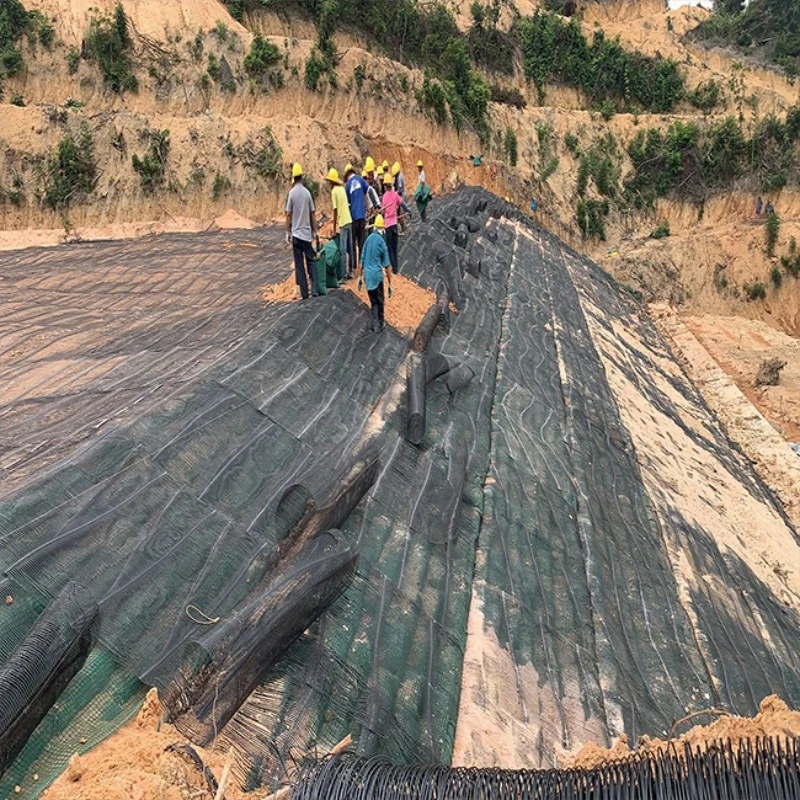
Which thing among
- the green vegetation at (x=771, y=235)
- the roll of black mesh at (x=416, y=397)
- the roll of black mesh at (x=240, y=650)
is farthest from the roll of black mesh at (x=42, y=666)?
the green vegetation at (x=771, y=235)

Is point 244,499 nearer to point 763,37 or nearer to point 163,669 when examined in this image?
point 163,669

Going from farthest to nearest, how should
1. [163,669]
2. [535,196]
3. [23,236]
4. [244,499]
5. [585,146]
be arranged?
[585,146], [535,196], [23,236], [244,499], [163,669]

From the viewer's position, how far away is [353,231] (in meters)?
8.67

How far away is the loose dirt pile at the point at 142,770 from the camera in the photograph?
95.0 inches

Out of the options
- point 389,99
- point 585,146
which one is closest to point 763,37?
point 585,146

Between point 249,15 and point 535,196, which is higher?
point 249,15

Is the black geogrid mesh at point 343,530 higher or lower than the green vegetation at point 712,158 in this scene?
lower

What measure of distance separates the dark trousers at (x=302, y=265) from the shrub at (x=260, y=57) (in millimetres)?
14904

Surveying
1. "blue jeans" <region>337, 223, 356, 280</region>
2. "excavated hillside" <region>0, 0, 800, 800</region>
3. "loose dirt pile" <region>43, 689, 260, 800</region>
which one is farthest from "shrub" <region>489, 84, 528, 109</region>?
"loose dirt pile" <region>43, 689, 260, 800</region>

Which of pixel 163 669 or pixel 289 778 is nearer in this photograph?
Answer: pixel 289 778

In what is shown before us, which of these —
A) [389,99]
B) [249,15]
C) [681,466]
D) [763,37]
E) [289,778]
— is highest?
[763,37]

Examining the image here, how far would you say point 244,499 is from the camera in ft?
14.2

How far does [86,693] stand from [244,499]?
5.33 ft

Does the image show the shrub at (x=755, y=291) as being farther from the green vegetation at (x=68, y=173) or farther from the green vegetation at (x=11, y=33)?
the green vegetation at (x=11, y=33)
